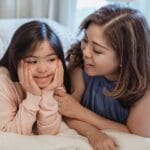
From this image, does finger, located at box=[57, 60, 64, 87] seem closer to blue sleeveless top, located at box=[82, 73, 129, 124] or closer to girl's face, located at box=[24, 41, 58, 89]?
girl's face, located at box=[24, 41, 58, 89]

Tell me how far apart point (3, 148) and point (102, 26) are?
1.65 ft

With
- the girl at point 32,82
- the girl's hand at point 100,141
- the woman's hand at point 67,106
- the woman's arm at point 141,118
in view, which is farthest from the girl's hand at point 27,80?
the woman's arm at point 141,118

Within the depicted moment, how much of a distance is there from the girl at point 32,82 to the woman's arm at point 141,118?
25cm

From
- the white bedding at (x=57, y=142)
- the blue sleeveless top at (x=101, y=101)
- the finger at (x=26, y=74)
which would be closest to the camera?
the white bedding at (x=57, y=142)

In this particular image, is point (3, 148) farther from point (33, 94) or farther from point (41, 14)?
point (41, 14)

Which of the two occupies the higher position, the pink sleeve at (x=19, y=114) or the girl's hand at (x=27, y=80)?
the girl's hand at (x=27, y=80)

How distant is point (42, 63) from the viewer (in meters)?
1.17

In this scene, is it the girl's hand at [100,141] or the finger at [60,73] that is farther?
the finger at [60,73]

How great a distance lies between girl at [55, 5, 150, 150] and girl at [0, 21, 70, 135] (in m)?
0.08

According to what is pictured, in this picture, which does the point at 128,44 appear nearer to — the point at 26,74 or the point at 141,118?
the point at 141,118

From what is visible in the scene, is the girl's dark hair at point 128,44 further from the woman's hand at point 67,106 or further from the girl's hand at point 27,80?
the girl's hand at point 27,80

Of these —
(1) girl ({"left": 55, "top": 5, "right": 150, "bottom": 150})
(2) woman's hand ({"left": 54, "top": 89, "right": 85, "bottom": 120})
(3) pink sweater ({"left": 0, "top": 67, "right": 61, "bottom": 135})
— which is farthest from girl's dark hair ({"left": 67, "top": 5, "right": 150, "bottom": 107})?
(3) pink sweater ({"left": 0, "top": 67, "right": 61, "bottom": 135})

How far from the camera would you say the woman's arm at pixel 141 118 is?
1.18 m

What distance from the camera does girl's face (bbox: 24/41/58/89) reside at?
3.79ft
